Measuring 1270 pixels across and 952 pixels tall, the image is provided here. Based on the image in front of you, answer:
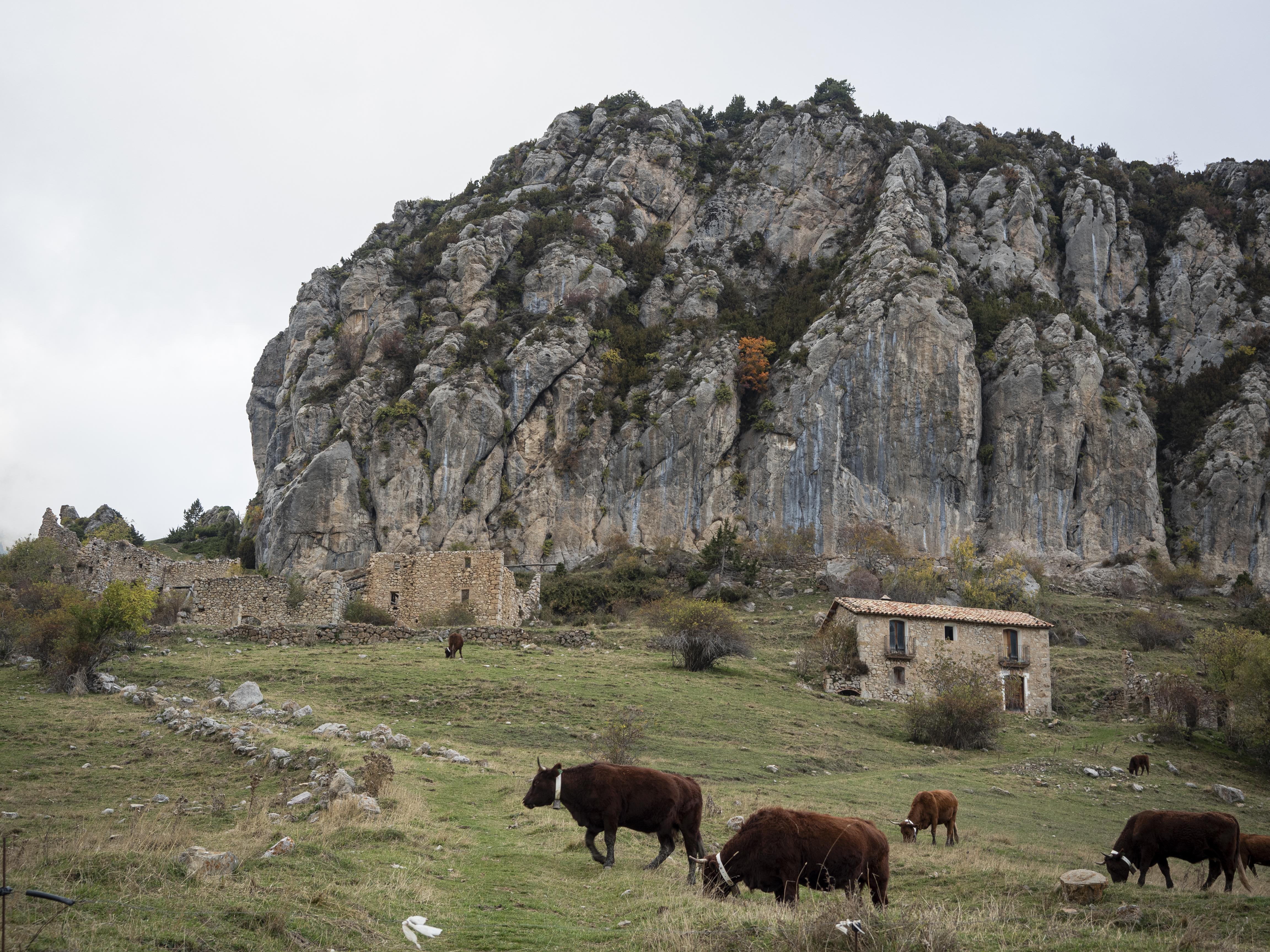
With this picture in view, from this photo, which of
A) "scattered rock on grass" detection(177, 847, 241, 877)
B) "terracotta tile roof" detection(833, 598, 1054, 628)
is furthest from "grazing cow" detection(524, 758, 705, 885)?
"terracotta tile roof" detection(833, 598, 1054, 628)

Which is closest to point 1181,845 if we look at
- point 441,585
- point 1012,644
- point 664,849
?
point 664,849

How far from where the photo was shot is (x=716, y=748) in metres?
23.6

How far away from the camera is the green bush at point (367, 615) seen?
134 feet

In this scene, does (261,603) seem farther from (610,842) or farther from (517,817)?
(610,842)

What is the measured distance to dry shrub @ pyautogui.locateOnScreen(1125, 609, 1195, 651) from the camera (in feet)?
167

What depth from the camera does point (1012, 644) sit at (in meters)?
40.2

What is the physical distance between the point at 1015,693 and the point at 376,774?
3459cm

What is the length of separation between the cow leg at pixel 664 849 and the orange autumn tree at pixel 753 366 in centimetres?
7631

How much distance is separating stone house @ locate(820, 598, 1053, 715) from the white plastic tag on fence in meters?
32.2

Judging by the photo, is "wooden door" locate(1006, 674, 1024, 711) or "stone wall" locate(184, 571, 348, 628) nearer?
"wooden door" locate(1006, 674, 1024, 711)

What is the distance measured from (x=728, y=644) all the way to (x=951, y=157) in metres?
94.9

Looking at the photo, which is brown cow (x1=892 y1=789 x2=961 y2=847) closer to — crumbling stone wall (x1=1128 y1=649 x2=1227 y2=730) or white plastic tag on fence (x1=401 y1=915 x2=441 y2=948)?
white plastic tag on fence (x1=401 y1=915 x2=441 y2=948)

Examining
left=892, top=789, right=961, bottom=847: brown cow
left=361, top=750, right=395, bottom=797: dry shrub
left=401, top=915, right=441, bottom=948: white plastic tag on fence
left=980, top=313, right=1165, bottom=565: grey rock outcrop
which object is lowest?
left=892, top=789, right=961, bottom=847: brown cow

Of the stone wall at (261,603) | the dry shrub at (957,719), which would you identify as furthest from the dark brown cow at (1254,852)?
the stone wall at (261,603)
